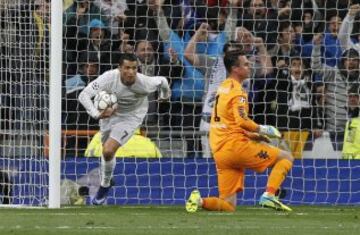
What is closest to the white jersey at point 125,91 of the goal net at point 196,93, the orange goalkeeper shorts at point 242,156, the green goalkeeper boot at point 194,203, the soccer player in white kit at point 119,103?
the soccer player in white kit at point 119,103

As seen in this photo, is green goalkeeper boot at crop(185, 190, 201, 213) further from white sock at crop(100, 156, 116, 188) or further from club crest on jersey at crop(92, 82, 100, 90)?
club crest on jersey at crop(92, 82, 100, 90)

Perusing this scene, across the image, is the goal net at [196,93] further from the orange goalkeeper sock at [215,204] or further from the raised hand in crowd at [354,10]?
the orange goalkeeper sock at [215,204]

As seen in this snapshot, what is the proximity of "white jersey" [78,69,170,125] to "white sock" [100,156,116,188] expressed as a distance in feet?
2.46

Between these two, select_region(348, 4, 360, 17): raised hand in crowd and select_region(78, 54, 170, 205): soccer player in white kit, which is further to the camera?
select_region(348, 4, 360, 17): raised hand in crowd

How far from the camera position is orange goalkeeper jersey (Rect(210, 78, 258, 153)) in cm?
1191

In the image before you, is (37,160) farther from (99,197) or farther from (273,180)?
(273,180)

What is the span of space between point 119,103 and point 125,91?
11.6 inches

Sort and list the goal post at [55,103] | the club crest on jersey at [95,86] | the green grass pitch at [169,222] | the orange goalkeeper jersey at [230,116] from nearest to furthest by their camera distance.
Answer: the green grass pitch at [169,222] → the orange goalkeeper jersey at [230,116] → the goal post at [55,103] → the club crest on jersey at [95,86]

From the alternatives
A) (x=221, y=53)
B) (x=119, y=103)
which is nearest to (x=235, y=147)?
(x=119, y=103)

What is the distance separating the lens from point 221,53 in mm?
16328

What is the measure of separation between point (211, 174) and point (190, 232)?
240 inches

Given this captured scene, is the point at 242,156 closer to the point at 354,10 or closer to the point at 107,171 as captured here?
the point at 107,171

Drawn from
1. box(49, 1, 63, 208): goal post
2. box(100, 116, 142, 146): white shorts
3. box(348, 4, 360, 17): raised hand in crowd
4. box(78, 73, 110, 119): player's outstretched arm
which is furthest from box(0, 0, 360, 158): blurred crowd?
box(49, 1, 63, 208): goal post

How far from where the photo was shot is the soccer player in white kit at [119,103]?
1388 centimetres
